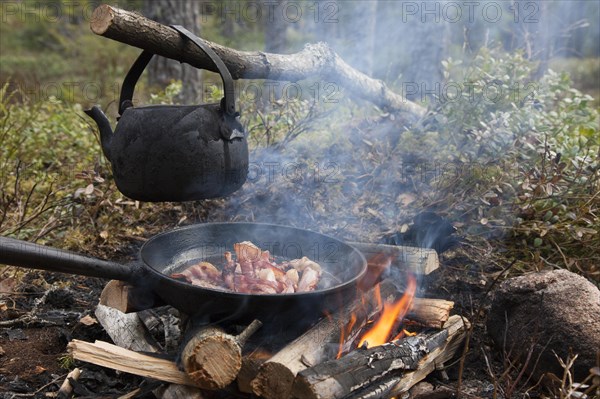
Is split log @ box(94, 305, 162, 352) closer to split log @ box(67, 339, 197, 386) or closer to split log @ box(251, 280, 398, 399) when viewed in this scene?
split log @ box(67, 339, 197, 386)

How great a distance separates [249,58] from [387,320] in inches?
72.0

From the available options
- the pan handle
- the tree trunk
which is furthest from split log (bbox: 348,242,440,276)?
the tree trunk

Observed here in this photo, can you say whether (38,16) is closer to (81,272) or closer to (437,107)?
(437,107)

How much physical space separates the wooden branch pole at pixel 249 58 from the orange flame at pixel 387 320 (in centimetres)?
162

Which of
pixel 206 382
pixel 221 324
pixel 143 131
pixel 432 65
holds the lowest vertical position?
pixel 206 382

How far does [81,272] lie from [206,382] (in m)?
0.73

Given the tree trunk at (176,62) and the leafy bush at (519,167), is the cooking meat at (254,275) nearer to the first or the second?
the leafy bush at (519,167)

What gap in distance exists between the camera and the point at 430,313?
2.89m

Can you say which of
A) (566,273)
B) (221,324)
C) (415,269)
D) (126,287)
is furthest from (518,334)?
(126,287)

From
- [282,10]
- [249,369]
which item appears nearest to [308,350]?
[249,369]

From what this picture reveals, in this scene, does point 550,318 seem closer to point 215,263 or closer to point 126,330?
point 215,263

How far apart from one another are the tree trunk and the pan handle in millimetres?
5562

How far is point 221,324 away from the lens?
2475 millimetres

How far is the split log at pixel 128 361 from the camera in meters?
2.40
